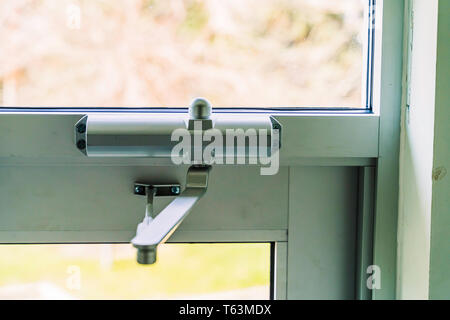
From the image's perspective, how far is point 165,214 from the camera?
0.53 meters

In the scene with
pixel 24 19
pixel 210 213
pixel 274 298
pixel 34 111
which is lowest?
pixel 274 298

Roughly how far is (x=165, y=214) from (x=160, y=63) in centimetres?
28

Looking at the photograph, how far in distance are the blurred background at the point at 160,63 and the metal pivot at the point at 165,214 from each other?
4.7 inches

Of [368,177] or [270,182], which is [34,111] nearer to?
[270,182]

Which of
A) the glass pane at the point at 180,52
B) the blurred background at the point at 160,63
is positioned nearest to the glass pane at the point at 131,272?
the blurred background at the point at 160,63

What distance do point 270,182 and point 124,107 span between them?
0.24m

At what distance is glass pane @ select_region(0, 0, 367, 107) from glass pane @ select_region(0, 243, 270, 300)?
0.73 ft

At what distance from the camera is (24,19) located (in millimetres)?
706

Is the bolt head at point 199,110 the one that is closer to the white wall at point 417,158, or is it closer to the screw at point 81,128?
the screw at point 81,128

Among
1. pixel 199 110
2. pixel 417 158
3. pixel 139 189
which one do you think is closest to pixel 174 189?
pixel 139 189

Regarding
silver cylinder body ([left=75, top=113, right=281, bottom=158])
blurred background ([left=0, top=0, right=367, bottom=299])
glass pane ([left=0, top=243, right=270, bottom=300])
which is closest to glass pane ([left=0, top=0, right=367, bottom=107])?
blurred background ([left=0, top=0, right=367, bottom=299])

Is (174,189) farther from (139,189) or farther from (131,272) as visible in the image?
(131,272)

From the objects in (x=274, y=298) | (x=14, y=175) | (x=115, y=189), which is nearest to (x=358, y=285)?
(x=274, y=298)

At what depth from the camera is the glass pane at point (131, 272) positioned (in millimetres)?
745
